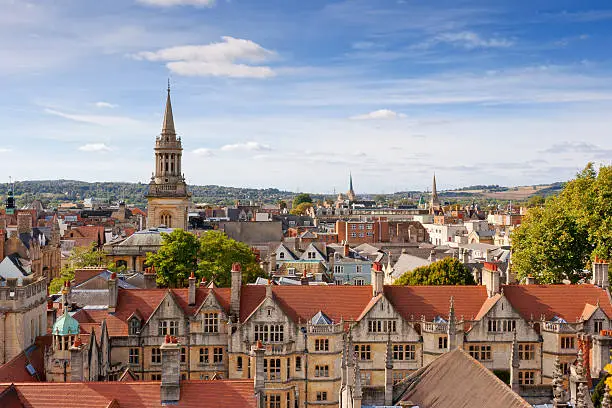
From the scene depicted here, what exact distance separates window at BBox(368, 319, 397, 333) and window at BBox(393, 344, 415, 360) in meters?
1.19

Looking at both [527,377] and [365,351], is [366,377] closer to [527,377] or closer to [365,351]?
[365,351]

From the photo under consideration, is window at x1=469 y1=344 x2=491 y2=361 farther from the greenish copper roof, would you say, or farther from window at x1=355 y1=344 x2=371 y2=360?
the greenish copper roof

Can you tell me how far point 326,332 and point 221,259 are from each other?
26.1 m

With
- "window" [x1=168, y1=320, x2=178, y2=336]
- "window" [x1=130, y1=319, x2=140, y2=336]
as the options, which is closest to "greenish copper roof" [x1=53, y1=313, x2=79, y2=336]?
"window" [x1=130, y1=319, x2=140, y2=336]

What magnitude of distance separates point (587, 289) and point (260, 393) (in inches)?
1088

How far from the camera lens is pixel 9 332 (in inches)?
1460

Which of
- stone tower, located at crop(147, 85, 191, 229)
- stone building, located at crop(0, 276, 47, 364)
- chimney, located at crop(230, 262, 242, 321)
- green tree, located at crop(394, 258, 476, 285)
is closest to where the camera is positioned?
stone building, located at crop(0, 276, 47, 364)

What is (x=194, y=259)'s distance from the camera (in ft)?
223

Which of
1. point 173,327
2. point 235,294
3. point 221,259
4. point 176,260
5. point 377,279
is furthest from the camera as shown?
point 221,259

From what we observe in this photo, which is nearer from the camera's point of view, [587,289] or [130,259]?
[587,289]

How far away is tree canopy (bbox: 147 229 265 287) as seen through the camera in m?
66.1

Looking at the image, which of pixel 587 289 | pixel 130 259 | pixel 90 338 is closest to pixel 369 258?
pixel 130 259

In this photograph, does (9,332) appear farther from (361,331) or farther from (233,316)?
(361,331)

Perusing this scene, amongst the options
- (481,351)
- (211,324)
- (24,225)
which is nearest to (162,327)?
(211,324)
